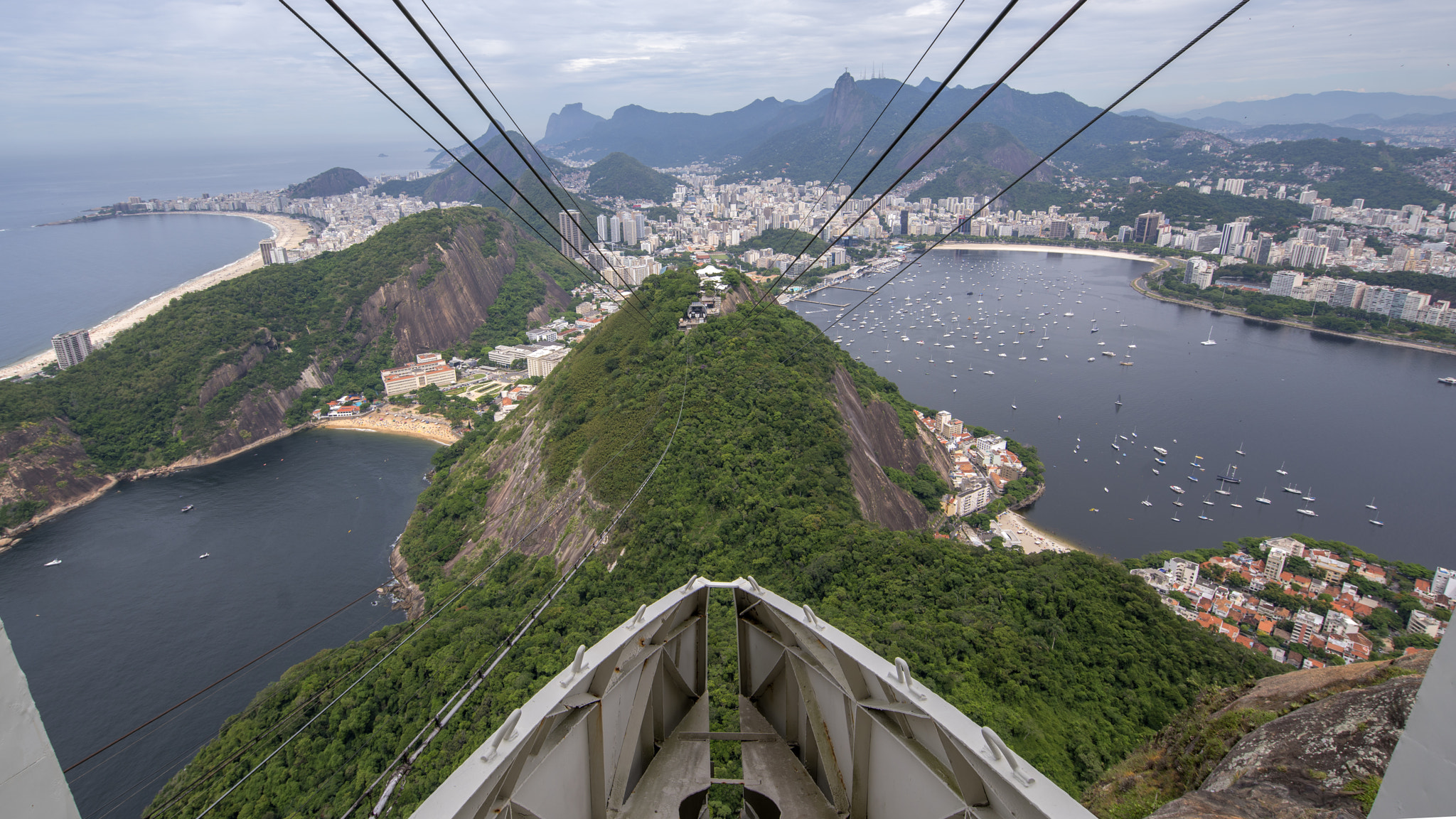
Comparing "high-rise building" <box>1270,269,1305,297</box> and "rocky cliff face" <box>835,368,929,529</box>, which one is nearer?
"rocky cliff face" <box>835,368,929,529</box>

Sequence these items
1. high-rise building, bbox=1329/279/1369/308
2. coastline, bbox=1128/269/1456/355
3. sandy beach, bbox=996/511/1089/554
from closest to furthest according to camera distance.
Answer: sandy beach, bbox=996/511/1089/554 → coastline, bbox=1128/269/1456/355 → high-rise building, bbox=1329/279/1369/308

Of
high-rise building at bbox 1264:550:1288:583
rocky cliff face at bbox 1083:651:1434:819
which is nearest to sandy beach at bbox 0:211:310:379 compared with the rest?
rocky cliff face at bbox 1083:651:1434:819

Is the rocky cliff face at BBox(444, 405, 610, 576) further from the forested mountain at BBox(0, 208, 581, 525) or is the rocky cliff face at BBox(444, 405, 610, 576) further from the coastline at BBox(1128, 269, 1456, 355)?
the coastline at BBox(1128, 269, 1456, 355)

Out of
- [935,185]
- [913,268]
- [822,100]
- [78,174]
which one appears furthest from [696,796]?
[822,100]

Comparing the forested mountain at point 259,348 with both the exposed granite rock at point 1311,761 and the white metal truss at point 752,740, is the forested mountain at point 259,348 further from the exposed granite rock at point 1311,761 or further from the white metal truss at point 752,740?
the exposed granite rock at point 1311,761

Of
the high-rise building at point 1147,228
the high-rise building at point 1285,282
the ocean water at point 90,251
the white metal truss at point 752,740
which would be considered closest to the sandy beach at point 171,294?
the ocean water at point 90,251

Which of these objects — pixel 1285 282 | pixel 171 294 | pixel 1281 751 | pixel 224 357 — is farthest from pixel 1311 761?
pixel 171 294
